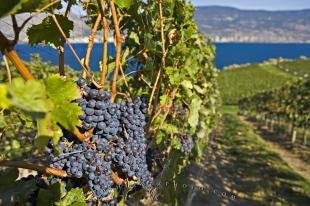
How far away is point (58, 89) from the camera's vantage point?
1.74m

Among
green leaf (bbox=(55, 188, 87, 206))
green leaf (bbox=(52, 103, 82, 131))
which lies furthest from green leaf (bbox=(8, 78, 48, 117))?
green leaf (bbox=(55, 188, 87, 206))

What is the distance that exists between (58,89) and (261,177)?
18146 millimetres

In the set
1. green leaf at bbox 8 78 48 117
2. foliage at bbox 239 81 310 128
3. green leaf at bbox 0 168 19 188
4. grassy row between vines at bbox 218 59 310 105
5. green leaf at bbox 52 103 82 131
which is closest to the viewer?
green leaf at bbox 8 78 48 117

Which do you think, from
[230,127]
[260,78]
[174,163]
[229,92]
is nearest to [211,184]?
[174,163]

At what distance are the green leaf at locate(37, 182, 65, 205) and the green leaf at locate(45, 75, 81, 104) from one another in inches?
33.5

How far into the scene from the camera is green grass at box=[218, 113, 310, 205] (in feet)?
51.0

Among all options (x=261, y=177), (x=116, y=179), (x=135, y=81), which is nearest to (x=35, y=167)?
(x=116, y=179)

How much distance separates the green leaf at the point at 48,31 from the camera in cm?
249

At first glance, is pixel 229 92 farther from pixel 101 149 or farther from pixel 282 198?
pixel 101 149

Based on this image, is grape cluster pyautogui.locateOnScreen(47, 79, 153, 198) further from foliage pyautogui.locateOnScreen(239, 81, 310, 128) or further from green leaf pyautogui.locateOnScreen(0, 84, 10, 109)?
foliage pyautogui.locateOnScreen(239, 81, 310, 128)

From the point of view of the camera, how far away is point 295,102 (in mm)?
34156

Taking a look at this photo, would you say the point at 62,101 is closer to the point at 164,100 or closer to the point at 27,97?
the point at 27,97

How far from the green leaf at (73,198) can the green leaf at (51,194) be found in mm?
29

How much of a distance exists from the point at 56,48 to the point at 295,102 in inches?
1304
